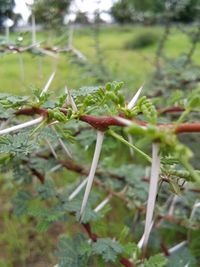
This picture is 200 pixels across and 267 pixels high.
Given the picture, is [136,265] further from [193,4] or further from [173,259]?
[193,4]

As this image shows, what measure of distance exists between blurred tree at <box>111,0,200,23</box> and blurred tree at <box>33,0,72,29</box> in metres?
0.32

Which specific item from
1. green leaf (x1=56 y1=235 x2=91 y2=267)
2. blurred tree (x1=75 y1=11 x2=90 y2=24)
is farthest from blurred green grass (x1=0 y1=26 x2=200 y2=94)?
green leaf (x1=56 y1=235 x2=91 y2=267)

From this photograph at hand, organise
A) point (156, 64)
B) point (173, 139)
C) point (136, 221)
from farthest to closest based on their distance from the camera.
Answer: point (156, 64), point (136, 221), point (173, 139)

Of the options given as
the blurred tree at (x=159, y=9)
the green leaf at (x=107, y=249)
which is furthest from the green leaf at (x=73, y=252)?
the blurred tree at (x=159, y=9)

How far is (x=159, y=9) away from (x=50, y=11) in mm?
748

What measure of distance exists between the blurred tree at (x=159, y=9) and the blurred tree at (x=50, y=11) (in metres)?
0.32

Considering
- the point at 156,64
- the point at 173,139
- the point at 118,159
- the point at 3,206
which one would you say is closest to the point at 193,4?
the point at 156,64

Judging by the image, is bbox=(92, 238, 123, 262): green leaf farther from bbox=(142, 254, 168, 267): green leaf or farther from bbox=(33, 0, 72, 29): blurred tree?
bbox=(33, 0, 72, 29): blurred tree

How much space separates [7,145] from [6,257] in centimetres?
68

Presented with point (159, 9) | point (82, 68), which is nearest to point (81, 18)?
point (82, 68)

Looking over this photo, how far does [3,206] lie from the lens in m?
1.42

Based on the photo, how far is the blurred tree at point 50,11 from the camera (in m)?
1.50

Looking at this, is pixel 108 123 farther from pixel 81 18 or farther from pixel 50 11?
pixel 81 18

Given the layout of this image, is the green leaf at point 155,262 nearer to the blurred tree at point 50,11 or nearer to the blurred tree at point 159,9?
the blurred tree at point 50,11
